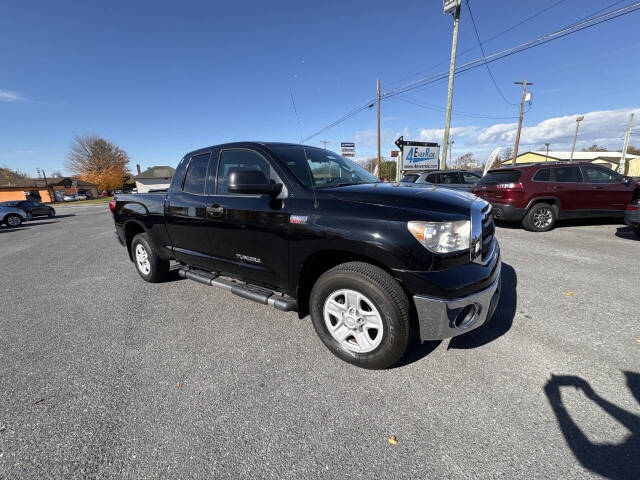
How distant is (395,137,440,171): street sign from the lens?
64.8ft

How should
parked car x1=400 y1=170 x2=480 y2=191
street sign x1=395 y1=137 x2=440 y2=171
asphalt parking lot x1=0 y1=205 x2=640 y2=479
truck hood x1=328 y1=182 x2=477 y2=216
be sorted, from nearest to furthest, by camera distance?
asphalt parking lot x1=0 y1=205 x2=640 y2=479 → truck hood x1=328 y1=182 x2=477 y2=216 → parked car x1=400 y1=170 x2=480 y2=191 → street sign x1=395 y1=137 x2=440 y2=171

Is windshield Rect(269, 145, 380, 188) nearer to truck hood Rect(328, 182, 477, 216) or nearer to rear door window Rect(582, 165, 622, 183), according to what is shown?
truck hood Rect(328, 182, 477, 216)

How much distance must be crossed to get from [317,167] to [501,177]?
21.6 ft

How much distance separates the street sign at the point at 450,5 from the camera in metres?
12.8

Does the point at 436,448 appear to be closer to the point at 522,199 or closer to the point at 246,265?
the point at 246,265

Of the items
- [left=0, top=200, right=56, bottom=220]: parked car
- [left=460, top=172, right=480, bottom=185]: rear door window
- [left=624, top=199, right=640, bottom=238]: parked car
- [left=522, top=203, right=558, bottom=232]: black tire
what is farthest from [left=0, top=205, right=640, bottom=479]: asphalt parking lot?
[left=0, top=200, right=56, bottom=220]: parked car

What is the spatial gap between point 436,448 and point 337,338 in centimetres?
99

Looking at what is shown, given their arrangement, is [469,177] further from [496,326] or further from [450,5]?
[496,326]

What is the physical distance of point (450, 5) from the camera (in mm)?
13078

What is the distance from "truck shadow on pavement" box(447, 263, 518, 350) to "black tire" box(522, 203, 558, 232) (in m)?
4.41

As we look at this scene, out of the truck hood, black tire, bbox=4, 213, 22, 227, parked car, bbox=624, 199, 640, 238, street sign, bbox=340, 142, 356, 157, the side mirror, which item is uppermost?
street sign, bbox=340, 142, 356, 157

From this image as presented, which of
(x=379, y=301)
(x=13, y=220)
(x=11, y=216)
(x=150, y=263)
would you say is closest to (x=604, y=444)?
(x=379, y=301)

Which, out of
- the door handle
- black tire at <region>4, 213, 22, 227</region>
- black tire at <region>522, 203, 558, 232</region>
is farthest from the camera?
black tire at <region>4, 213, 22, 227</region>

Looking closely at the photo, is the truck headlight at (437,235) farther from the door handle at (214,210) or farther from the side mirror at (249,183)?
the door handle at (214,210)
